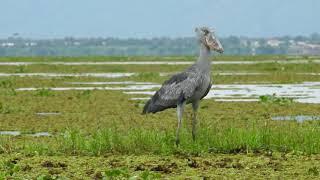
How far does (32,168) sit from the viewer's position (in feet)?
40.5

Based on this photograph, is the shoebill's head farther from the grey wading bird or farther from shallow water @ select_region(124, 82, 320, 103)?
shallow water @ select_region(124, 82, 320, 103)

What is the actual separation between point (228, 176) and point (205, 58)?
289 centimetres

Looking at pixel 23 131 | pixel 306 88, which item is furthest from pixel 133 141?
pixel 306 88

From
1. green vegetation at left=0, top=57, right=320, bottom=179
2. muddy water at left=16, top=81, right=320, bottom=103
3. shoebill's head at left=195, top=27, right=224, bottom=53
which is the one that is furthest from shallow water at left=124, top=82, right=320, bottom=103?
shoebill's head at left=195, top=27, right=224, bottom=53

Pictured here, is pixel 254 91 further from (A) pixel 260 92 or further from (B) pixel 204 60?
(B) pixel 204 60

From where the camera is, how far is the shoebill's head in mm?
13844

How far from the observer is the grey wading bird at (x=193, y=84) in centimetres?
1364

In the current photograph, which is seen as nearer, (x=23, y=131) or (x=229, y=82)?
(x=23, y=131)

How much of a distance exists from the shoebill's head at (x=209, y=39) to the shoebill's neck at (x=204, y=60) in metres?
0.07

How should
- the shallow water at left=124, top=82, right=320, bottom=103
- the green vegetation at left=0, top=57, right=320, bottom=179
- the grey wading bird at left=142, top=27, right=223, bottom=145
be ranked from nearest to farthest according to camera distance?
the green vegetation at left=0, top=57, right=320, bottom=179 < the grey wading bird at left=142, top=27, right=223, bottom=145 < the shallow water at left=124, top=82, right=320, bottom=103

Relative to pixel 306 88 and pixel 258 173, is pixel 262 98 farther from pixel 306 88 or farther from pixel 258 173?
pixel 258 173

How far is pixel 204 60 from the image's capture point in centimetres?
1378

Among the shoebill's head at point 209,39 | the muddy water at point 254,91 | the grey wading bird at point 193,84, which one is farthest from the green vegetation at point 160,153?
the muddy water at point 254,91

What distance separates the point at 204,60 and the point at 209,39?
0.39 meters
